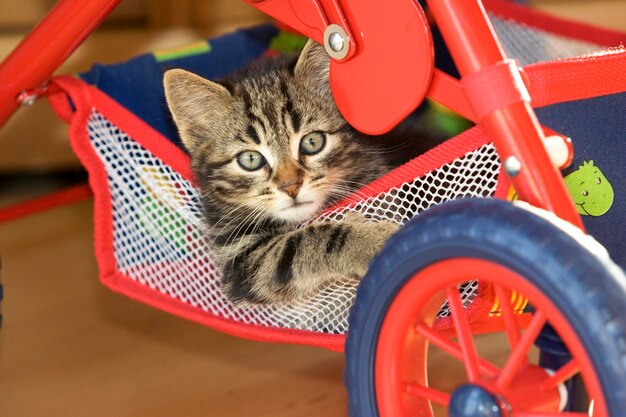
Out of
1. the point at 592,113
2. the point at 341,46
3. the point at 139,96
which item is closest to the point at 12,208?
the point at 139,96

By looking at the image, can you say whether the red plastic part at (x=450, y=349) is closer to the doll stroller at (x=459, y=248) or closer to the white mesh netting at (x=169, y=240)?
the doll stroller at (x=459, y=248)

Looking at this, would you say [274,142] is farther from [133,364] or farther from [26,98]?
[133,364]

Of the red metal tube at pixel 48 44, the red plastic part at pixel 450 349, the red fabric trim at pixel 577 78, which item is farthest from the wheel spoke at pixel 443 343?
the red metal tube at pixel 48 44

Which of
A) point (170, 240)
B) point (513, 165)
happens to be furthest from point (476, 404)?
point (170, 240)

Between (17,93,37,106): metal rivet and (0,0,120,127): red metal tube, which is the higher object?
(0,0,120,127): red metal tube

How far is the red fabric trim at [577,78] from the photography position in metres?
0.90

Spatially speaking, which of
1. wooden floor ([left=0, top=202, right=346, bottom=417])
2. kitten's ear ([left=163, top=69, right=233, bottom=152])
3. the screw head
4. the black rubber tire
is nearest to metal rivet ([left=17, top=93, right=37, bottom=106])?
kitten's ear ([left=163, top=69, right=233, bottom=152])

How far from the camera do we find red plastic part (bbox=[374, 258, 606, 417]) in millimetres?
778

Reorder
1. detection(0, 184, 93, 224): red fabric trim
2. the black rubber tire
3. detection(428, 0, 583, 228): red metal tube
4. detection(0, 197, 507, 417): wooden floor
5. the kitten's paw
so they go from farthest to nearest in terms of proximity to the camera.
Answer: detection(0, 184, 93, 224): red fabric trim → detection(0, 197, 507, 417): wooden floor → the kitten's paw → detection(428, 0, 583, 228): red metal tube → the black rubber tire

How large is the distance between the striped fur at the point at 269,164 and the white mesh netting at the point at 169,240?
0.04 meters

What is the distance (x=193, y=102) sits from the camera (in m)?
1.35

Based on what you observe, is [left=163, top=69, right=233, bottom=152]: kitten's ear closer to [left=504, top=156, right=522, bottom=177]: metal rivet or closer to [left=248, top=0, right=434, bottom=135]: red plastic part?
[left=248, top=0, right=434, bottom=135]: red plastic part

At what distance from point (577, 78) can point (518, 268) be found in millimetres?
282

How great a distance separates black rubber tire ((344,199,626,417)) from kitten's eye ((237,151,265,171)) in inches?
19.4
